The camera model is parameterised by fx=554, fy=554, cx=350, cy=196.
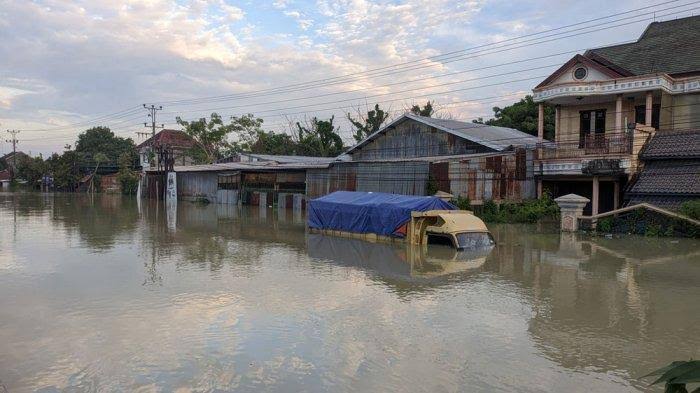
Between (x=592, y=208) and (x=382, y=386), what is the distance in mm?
21295

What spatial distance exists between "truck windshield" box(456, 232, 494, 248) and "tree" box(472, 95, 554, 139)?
23149 mm

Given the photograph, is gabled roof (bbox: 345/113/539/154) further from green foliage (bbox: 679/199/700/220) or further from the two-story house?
green foliage (bbox: 679/199/700/220)

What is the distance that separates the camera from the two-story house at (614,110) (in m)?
24.7

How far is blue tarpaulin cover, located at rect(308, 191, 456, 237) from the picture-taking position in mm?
19641

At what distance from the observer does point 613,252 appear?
17750 mm

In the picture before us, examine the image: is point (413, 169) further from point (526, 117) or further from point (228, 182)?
point (228, 182)

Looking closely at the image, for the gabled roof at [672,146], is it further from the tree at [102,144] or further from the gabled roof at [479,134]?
the tree at [102,144]

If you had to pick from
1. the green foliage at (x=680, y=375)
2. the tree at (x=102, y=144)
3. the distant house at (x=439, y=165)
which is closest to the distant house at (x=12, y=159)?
the tree at (x=102, y=144)

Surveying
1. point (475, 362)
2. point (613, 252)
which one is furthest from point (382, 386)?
point (613, 252)

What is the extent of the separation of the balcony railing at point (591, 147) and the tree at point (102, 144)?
63157 mm

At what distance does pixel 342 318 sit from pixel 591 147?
1994 centimetres

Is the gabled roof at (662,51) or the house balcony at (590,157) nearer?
the house balcony at (590,157)

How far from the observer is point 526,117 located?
4119 cm

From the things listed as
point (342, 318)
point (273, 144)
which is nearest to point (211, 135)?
point (273, 144)
